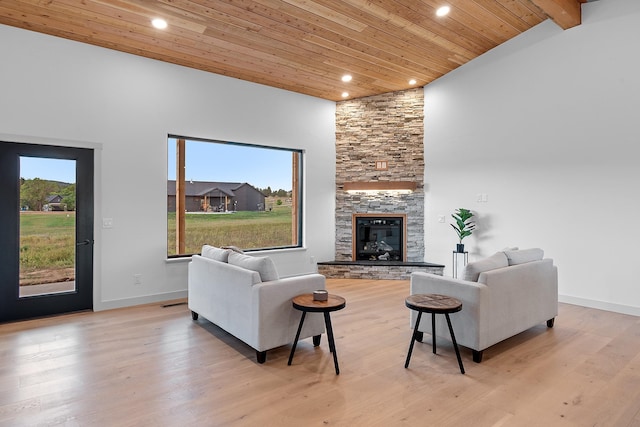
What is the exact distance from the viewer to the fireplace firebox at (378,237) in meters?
7.15

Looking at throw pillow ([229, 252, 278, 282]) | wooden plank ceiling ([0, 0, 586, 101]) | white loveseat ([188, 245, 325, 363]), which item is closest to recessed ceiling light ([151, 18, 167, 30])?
wooden plank ceiling ([0, 0, 586, 101])

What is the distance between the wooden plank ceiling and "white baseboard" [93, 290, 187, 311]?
10.6ft

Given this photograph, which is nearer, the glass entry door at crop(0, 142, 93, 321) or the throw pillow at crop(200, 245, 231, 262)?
the throw pillow at crop(200, 245, 231, 262)

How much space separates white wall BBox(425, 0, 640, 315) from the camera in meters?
4.74

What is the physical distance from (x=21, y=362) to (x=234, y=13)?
394cm

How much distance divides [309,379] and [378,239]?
4644mm

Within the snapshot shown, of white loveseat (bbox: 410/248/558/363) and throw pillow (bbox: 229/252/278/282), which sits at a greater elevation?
throw pillow (bbox: 229/252/278/282)

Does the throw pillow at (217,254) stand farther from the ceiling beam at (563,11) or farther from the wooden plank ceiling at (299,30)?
the ceiling beam at (563,11)

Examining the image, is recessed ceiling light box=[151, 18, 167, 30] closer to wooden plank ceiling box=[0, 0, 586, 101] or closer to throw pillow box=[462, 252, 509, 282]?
wooden plank ceiling box=[0, 0, 586, 101]

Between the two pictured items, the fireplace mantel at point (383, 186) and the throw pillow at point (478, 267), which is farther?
the fireplace mantel at point (383, 186)

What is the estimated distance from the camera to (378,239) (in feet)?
24.0

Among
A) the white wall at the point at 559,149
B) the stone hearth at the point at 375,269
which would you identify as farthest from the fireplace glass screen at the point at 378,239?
the white wall at the point at 559,149

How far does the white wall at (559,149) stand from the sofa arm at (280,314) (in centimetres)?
384

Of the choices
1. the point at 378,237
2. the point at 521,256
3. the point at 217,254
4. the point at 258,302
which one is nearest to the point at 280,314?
the point at 258,302
